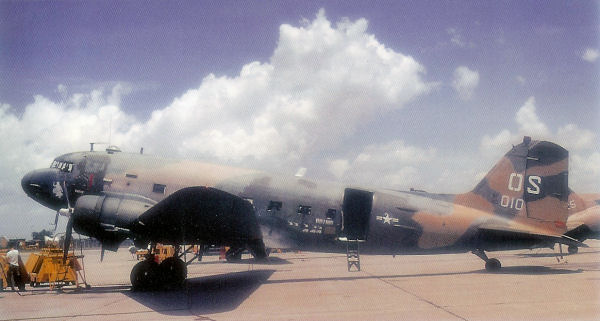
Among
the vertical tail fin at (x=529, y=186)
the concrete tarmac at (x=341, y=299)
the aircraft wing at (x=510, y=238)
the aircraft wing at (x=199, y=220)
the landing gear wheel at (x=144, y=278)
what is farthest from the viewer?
the vertical tail fin at (x=529, y=186)

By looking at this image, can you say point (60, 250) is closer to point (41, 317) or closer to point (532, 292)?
point (41, 317)

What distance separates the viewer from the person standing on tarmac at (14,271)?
10.7 m

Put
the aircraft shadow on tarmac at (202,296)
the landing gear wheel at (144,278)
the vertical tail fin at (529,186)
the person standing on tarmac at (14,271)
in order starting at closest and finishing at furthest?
the aircraft shadow on tarmac at (202,296), the landing gear wheel at (144,278), the person standing on tarmac at (14,271), the vertical tail fin at (529,186)

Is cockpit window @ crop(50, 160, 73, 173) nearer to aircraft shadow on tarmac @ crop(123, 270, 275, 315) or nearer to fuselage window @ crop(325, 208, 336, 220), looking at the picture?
aircraft shadow on tarmac @ crop(123, 270, 275, 315)

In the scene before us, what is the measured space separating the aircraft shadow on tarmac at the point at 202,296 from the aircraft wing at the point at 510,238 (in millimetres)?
6725

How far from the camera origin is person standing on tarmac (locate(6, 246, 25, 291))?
35.2ft

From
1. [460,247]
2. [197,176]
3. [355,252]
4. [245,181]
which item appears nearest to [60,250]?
[197,176]

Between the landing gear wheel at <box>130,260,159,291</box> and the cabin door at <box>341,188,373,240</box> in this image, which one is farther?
the cabin door at <box>341,188,373,240</box>

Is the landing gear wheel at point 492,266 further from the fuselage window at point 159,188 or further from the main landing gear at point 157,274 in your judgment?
the fuselage window at point 159,188

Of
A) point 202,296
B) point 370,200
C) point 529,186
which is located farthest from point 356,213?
point 529,186

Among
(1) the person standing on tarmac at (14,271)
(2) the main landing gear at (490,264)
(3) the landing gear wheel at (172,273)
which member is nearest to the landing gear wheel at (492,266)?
(2) the main landing gear at (490,264)

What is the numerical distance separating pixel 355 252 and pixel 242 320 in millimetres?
5493

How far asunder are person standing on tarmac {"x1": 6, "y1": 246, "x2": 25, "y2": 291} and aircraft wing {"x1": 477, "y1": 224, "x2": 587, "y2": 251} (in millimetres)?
13069

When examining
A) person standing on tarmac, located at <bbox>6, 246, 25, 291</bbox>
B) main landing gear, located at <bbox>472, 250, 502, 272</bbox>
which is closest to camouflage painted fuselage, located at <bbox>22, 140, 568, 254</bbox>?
main landing gear, located at <bbox>472, 250, 502, 272</bbox>
